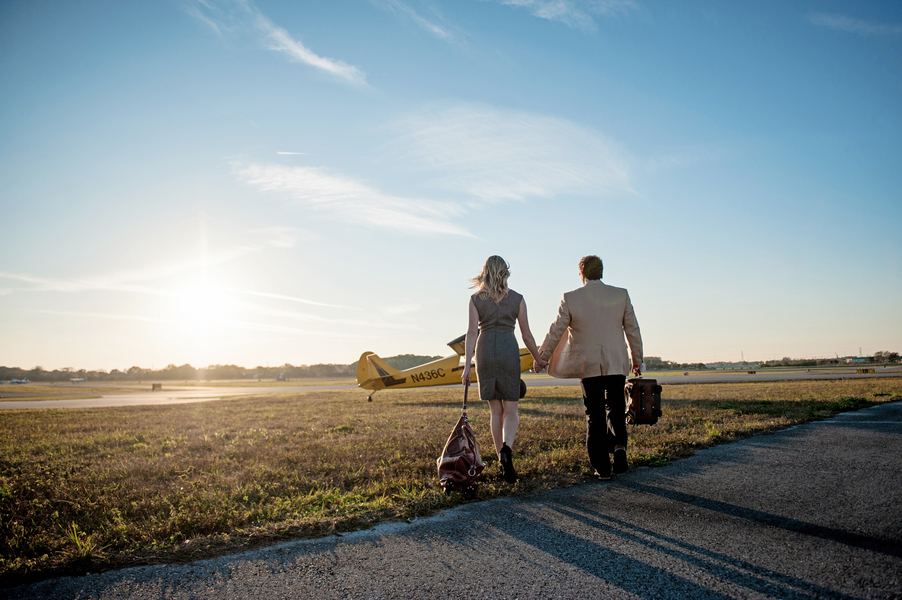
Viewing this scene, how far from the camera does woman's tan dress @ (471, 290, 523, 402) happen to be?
414 cm

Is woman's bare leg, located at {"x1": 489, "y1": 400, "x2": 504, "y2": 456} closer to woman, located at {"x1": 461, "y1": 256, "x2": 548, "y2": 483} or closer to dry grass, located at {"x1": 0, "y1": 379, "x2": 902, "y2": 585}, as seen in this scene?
woman, located at {"x1": 461, "y1": 256, "x2": 548, "y2": 483}

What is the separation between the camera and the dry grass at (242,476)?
2953 mm

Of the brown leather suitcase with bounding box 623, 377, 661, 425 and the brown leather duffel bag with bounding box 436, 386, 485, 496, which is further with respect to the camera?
the brown leather suitcase with bounding box 623, 377, 661, 425

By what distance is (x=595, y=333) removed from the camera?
4242 millimetres

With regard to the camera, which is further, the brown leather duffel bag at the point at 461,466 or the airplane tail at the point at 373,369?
the airplane tail at the point at 373,369

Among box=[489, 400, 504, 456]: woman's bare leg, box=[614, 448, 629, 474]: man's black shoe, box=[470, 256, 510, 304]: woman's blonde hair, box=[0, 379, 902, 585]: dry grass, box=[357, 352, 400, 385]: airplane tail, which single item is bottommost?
box=[0, 379, 902, 585]: dry grass

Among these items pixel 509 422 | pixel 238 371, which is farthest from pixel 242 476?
pixel 238 371

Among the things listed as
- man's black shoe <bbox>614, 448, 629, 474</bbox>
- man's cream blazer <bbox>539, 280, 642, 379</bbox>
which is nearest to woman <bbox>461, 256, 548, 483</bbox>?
man's cream blazer <bbox>539, 280, 642, 379</bbox>

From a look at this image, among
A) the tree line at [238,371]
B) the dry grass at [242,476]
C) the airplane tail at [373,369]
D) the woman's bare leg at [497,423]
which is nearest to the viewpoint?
the dry grass at [242,476]

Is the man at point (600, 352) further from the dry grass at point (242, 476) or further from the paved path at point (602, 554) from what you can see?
the paved path at point (602, 554)

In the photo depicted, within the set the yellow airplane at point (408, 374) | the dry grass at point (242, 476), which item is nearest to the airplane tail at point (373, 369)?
the yellow airplane at point (408, 374)

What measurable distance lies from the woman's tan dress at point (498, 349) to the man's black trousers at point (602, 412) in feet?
2.35

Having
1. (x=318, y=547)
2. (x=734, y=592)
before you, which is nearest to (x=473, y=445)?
(x=318, y=547)

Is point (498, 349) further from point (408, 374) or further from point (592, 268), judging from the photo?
point (408, 374)
